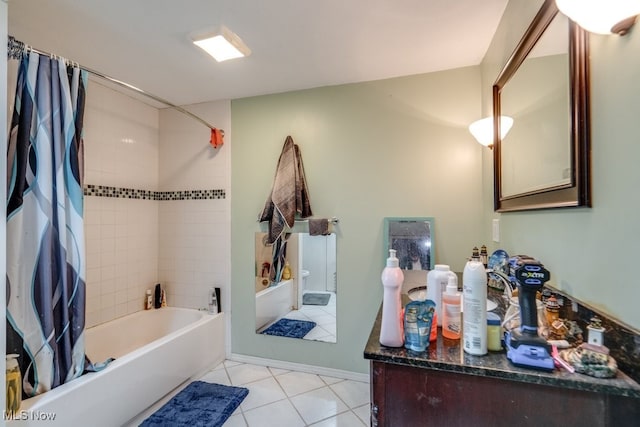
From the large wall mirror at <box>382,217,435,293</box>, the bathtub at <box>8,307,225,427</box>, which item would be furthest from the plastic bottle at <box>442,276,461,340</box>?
the bathtub at <box>8,307,225,427</box>

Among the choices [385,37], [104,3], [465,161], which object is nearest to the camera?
[104,3]

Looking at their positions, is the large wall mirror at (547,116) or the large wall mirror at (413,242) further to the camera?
the large wall mirror at (413,242)

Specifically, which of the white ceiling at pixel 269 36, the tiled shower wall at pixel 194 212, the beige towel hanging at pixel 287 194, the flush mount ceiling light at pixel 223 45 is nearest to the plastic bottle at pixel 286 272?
the beige towel hanging at pixel 287 194

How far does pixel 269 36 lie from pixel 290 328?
214 centimetres

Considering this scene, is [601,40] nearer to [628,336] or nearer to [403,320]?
[628,336]

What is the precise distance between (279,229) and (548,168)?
178 cm

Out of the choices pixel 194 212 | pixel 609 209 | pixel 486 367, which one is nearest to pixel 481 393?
pixel 486 367

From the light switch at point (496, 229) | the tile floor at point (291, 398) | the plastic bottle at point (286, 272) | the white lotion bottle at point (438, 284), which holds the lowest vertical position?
the tile floor at point (291, 398)

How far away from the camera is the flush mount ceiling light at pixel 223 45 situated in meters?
1.65

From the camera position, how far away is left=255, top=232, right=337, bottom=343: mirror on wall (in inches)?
94.6

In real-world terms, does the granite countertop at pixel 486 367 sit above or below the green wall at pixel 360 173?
below

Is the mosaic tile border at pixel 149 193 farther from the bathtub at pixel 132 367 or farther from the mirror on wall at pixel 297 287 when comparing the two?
the bathtub at pixel 132 367

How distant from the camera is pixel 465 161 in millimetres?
2115

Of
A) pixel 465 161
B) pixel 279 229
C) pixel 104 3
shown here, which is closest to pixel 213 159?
pixel 279 229
